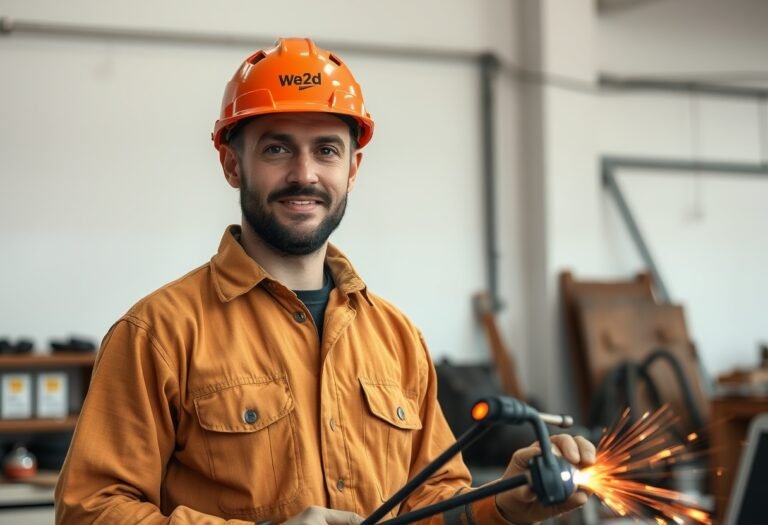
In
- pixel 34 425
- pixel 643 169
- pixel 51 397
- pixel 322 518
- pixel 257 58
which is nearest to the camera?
pixel 322 518

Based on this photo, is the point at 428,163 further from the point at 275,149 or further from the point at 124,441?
the point at 124,441

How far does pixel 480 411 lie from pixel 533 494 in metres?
0.36

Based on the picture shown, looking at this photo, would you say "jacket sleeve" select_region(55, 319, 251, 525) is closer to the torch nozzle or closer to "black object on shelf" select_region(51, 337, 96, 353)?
the torch nozzle

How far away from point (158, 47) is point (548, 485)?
4267 millimetres

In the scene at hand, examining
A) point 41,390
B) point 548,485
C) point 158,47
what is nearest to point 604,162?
point 158,47

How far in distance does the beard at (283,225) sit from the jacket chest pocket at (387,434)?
0.82 feet

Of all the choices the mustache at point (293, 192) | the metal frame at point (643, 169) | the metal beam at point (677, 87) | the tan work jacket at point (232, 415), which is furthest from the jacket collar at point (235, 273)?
the metal beam at point (677, 87)

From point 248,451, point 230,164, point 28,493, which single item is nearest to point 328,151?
point 230,164

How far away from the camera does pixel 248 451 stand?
5.95ft

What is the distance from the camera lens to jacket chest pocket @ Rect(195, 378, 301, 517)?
1.80 meters

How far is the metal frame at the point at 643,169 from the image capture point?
6.30 meters

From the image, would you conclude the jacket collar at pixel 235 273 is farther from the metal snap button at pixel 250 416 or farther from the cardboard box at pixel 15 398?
the cardboard box at pixel 15 398

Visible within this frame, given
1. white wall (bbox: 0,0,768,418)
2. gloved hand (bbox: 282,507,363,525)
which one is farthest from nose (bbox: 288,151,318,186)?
white wall (bbox: 0,0,768,418)

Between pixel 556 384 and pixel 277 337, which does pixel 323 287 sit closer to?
pixel 277 337
